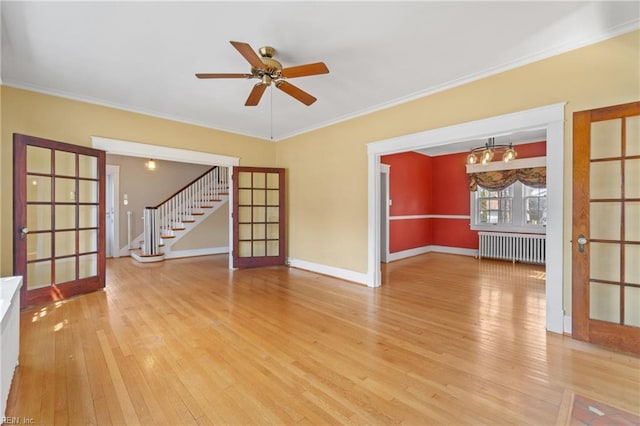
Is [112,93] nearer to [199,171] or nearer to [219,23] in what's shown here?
[219,23]

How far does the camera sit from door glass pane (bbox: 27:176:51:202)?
353 centimetres

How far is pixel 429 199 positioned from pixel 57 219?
7.83 meters

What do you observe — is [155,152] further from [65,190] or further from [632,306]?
[632,306]

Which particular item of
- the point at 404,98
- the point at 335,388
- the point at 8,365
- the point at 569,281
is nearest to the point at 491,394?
the point at 335,388

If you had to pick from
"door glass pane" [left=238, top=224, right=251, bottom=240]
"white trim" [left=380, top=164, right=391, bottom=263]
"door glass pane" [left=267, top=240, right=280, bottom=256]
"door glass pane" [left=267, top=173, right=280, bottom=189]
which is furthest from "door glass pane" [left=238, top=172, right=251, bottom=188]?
"white trim" [left=380, top=164, right=391, bottom=263]

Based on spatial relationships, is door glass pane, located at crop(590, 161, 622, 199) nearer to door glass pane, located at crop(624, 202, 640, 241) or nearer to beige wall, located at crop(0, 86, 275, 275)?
door glass pane, located at crop(624, 202, 640, 241)

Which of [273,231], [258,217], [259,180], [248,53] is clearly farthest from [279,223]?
[248,53]

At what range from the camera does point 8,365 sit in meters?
1.82

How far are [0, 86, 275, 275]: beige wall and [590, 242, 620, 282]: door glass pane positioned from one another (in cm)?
550

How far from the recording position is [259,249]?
590 cm

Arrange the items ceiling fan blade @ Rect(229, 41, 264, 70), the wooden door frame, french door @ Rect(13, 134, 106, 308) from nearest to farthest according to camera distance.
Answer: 1. ceiling fan blade @ Rect(229, 41, 264, 70)
2. french door @ Rect(13, 134, 106, 308)
3. the wooden door frame

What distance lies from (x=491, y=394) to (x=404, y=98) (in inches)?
138

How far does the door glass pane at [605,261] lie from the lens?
8.36 feet

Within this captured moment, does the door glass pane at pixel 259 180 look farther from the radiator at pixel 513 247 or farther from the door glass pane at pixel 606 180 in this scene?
the radiator at pixel 513 247
